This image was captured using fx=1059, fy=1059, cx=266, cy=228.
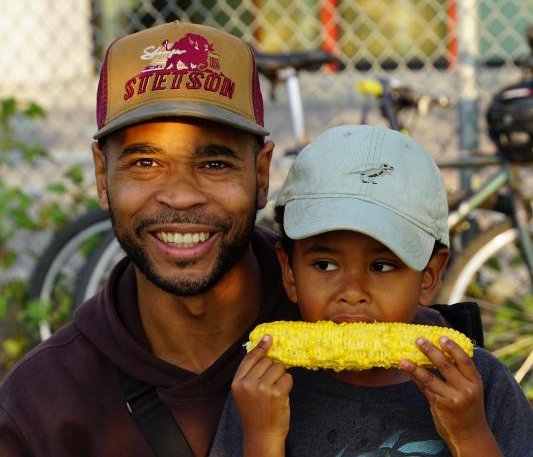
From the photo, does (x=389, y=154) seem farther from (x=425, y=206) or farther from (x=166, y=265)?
(x=166, y=265)

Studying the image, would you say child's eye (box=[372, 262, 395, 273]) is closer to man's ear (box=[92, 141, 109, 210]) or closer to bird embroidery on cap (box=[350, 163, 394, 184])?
bird embroidery on cap (box=[350, 163, 394, 184])

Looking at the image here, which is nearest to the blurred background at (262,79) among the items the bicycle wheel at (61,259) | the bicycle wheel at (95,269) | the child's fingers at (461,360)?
the bicycle wheel at (61,259)

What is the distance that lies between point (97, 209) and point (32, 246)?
38.2 inches

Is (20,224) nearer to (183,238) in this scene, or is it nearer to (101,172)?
(101,172)

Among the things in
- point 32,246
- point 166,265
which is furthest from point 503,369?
point 32,246

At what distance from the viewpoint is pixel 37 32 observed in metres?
7.17

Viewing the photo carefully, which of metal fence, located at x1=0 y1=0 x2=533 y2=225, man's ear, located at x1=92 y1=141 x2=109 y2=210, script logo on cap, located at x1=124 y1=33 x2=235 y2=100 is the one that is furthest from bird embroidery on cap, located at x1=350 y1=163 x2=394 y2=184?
metal fence, located at x1=0 y1=0 x2=533 y2=225

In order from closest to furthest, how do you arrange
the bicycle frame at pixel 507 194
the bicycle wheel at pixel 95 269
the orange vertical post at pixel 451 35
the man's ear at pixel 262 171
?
1. the man's ear at pixel 262 171
2. the bicycle frame at pixel 507 194
3. the bicycle wheel at pixel 95 269
4. the orange vertical post at pixel 451 35

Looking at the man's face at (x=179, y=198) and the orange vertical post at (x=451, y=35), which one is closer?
the man's face at (x=179, y=198)

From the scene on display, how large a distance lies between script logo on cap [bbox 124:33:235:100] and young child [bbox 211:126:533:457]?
0.36m

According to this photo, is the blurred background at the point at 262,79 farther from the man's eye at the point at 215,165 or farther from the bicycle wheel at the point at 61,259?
the man's eye at the point at 215,165

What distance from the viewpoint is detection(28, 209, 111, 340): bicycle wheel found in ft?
18.4

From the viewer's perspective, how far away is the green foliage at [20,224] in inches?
227

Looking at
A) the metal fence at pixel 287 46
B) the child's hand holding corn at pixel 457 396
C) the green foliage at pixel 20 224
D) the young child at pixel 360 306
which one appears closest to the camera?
the child's hand holding corn at pixel 457 396
